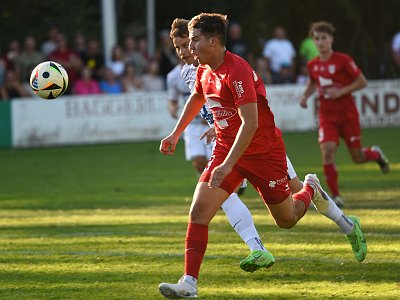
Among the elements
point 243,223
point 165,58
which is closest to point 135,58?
point 165,58

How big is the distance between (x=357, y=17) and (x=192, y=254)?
25.0 meters

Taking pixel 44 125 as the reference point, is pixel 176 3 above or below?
above

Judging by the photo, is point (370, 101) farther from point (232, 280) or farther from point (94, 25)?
point (232, 280)

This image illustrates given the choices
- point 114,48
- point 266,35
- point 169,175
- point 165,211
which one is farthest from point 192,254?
point 266,35

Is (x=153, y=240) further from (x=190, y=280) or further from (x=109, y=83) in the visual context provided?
(x=109, y=83)

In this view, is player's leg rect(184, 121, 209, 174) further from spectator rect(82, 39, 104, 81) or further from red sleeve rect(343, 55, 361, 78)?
spectator rect(82, 39, 104, 81)

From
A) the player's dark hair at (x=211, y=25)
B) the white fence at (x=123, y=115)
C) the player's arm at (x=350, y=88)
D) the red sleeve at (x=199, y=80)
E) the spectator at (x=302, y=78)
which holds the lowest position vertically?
the white fence at (x=123, y=115)

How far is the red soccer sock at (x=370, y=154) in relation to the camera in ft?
45.8

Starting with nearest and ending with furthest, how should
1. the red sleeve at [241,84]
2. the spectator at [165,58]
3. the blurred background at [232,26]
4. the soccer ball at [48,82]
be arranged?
the red sleeve at [241,84]
the soccer ball at [48,82]
the spectator at [165,58]
the blurred background at [232,26]

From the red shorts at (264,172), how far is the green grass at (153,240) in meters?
0.69

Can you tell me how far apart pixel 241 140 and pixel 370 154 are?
711cm

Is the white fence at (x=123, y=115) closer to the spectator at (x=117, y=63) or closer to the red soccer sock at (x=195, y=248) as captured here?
the spectator at (x=117, y=63)

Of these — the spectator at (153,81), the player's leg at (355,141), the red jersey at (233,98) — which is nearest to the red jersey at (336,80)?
the player's leg at (355,141)

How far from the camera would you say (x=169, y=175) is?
17.0 meters
